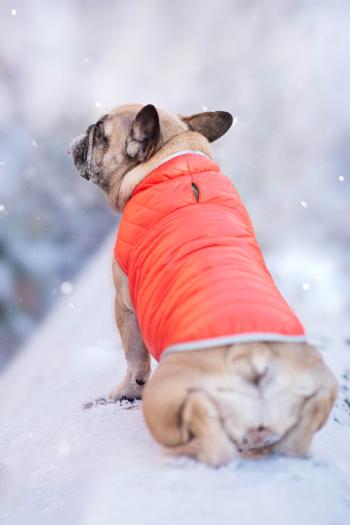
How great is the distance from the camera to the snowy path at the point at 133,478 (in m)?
2.24

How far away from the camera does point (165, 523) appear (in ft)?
7.14

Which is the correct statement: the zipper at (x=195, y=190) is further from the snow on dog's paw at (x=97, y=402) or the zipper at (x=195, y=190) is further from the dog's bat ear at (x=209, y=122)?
the snow on dog's paw at (x=97, y=402)

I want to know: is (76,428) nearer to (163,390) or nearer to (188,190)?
(163,390)

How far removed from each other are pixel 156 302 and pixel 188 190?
68cm

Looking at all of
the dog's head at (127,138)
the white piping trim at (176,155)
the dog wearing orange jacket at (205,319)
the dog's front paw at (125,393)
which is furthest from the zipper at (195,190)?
the dog's front paw at (125,393)

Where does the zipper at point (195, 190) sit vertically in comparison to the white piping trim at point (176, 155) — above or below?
below

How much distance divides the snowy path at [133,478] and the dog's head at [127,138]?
1.38 m

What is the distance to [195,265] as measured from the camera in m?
2.79

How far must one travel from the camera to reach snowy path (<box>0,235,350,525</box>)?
2.24m

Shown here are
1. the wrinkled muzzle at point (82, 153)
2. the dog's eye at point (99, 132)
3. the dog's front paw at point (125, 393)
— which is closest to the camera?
the dog's front paw at point (125, 393)

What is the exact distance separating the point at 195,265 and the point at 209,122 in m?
1.62

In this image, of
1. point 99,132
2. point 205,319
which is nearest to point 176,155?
point 99,132

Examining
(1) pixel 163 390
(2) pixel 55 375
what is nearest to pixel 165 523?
(1) pixel 163 390

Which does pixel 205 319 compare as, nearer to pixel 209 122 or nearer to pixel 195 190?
pixel 195 190
